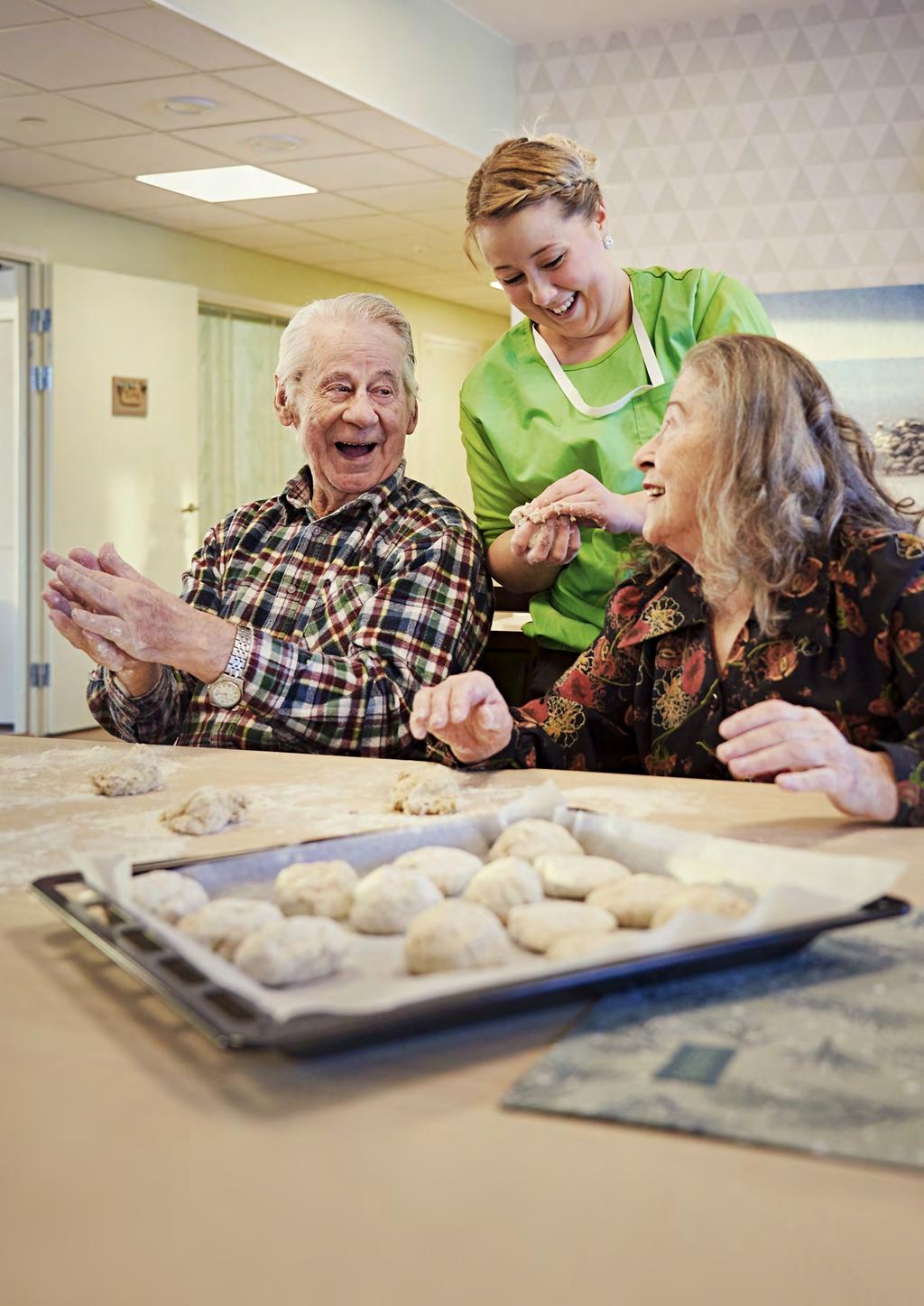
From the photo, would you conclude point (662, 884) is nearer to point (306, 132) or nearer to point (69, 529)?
point (306, 132)

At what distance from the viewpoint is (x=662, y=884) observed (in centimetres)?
91

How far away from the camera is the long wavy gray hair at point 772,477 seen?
161cm

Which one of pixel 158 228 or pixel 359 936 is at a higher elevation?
pixel 158 228

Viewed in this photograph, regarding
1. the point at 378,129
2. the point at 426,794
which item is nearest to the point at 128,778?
the point at 426,794

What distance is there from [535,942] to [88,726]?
6.35 meters

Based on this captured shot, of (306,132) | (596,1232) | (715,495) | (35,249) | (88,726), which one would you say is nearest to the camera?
(596,1232)

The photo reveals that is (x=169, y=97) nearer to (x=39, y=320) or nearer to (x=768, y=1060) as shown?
(x=39, y=320)

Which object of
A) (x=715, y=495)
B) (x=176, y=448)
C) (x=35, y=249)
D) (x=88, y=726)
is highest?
(x=35, y=249)

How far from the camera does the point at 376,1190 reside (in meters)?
0.59

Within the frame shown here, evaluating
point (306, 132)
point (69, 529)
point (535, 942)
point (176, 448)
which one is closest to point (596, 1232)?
point (535, 942)

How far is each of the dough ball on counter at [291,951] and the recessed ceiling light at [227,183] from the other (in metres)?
5.68

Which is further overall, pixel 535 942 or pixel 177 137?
pixel 177 137

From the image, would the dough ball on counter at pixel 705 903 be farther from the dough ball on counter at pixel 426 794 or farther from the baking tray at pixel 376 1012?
the dough ball on counter at pixel 426 794

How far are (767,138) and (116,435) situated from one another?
3.44 m
